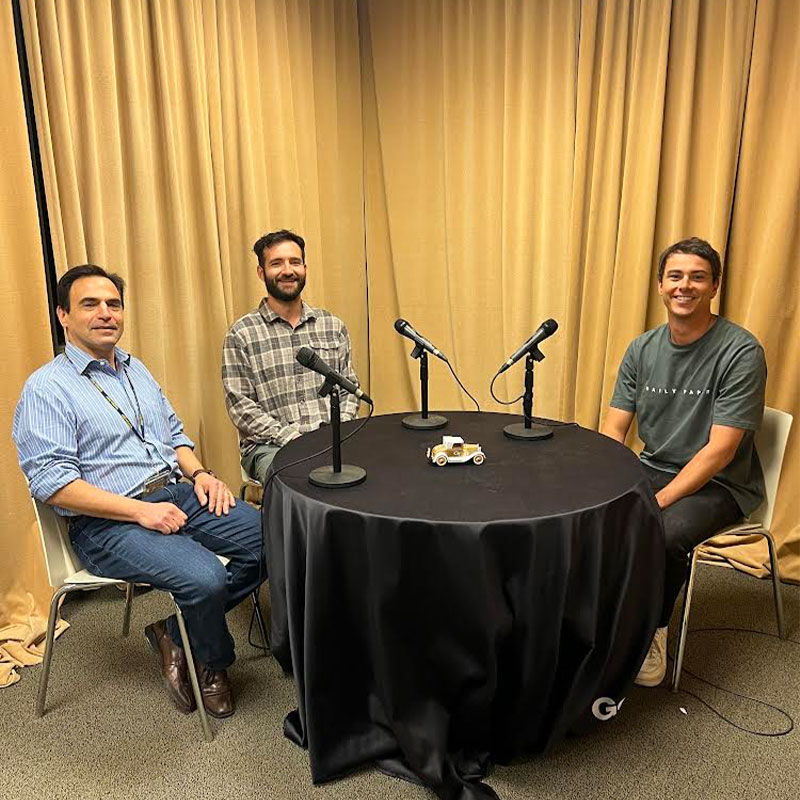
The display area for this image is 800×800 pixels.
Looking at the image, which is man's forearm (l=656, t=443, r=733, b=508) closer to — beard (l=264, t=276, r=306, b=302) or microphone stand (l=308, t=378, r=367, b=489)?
microphone stand (l=308, t=378, r=367, b=489)

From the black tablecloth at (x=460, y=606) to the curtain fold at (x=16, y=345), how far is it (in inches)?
43.5

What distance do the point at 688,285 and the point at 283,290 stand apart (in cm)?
150

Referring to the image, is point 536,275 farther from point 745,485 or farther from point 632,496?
point 632,496

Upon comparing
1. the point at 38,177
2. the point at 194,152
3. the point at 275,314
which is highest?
the point at 194,152

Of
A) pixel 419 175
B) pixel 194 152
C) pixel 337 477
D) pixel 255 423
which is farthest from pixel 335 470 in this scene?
pixel 419 175

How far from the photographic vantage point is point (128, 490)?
2.09m

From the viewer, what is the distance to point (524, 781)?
174 cm

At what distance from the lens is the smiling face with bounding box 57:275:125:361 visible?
6.72 feet

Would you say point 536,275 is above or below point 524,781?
above

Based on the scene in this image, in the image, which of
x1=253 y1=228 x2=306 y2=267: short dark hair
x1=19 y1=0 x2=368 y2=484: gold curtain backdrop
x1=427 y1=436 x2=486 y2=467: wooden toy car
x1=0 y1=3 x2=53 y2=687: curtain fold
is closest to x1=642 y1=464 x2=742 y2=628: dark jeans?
x1=427 y1=436 x2=486 y2=467: wooden toy car

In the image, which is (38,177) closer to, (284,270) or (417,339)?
(284,270)

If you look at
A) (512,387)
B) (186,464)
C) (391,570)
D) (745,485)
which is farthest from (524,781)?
(512,387)

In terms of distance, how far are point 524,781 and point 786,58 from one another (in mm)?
2656

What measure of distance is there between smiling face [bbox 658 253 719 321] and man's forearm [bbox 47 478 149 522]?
70.0 inches
